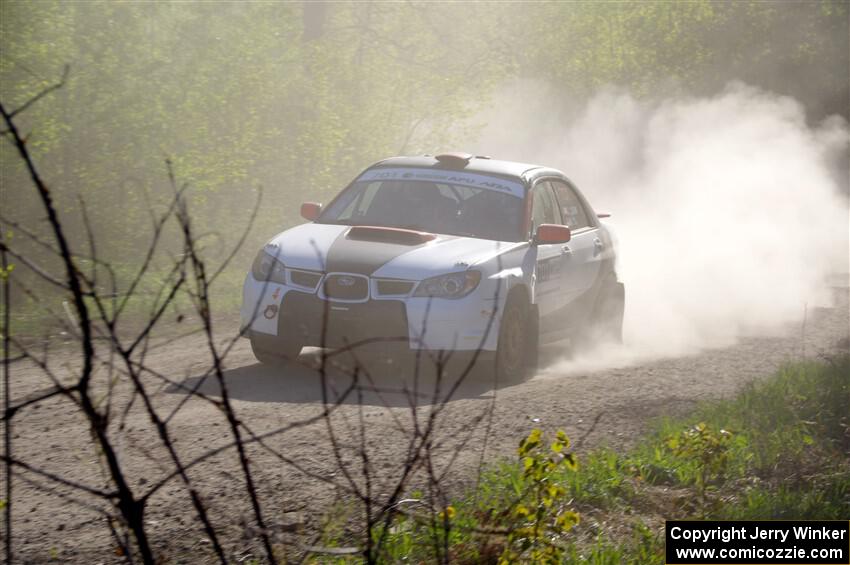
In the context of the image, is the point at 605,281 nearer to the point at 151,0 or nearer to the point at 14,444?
the point at 14,444

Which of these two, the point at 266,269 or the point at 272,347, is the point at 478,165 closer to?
the point at 266,269

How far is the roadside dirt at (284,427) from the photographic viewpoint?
5.36 m

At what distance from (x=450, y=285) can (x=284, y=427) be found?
3.90m

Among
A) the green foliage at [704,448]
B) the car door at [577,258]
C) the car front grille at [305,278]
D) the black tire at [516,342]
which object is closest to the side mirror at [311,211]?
the car front grille at [305,278]

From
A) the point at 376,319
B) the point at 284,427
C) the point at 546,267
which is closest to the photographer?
the point at 284,427

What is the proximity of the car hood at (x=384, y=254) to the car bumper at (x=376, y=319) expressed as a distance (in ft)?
0.71

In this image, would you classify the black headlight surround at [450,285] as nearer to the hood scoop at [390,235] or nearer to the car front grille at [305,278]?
the hood scoop at [390,235]

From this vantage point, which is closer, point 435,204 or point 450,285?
point 450,285

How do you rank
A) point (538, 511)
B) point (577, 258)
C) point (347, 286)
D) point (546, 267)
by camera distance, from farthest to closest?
point (577, 258), point (546, 267), point (347, 286), point (538, 511)

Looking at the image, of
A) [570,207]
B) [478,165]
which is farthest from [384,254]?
[570,207]

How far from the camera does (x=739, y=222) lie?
2333cm

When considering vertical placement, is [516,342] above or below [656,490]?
above

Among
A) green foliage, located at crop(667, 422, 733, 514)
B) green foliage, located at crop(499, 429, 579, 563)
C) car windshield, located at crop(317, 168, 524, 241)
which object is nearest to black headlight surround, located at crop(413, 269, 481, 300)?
car windshield, located at crop(317, 168, 524, 241)

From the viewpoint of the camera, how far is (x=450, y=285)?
30.4ft
